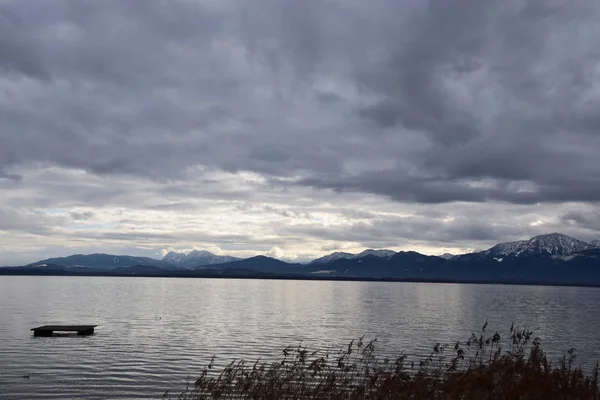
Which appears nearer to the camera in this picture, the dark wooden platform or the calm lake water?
the calm lake water

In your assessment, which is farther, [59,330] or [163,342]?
[59,330]

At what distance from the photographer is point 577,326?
4673 inches

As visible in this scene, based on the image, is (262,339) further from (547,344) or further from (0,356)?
(547,344)

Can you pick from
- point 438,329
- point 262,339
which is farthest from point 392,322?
point 262,339

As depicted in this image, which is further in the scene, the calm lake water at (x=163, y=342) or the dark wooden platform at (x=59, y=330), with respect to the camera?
the dark wooden platform at (x=59, y=330)

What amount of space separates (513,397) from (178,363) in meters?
41.5

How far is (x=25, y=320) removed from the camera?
339 feet

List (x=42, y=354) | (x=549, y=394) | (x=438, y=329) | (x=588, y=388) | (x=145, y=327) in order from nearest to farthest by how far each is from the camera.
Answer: (x=549, y=394), (x=588, y=388), (x=42, y=354), (x=145, y=327), (x=438, y=329)

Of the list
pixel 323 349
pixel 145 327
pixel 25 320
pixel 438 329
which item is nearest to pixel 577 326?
pixel 438 329

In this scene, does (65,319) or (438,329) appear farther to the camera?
(65,319)

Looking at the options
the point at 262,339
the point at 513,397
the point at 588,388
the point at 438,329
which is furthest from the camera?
the point at 438,329

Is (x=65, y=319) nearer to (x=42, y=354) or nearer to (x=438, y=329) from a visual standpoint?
(x=42, y=354)

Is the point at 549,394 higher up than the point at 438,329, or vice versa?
the point at 549,394

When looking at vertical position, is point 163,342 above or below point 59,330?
below
